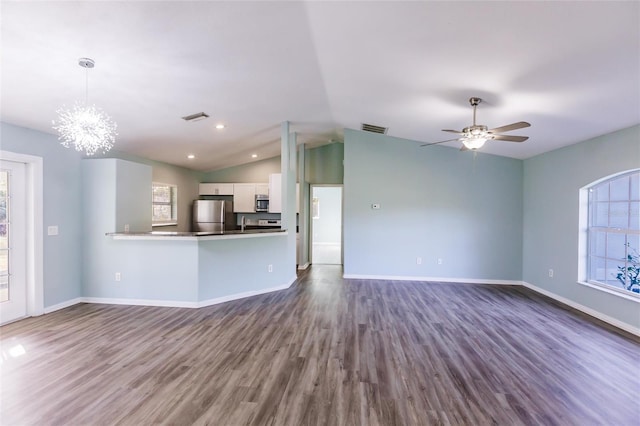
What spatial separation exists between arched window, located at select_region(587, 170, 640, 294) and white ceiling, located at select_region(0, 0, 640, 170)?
0.81 meters

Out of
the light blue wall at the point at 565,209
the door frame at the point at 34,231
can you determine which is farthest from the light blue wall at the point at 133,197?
the light blue wall at the point at 565,209

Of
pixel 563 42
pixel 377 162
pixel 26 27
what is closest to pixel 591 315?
pixel 563 42

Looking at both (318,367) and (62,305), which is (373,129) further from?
(62,305)

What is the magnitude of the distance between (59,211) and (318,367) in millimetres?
4083

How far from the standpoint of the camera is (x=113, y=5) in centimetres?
202

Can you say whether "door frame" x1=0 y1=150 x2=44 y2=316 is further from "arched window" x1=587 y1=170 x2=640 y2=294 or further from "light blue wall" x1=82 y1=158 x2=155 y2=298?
"arched window" x1=587 y1=170 x2=640 y2=294

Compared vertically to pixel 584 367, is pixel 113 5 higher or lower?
Answer: higher

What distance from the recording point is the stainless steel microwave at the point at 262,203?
7355 millimetres

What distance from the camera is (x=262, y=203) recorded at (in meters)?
7.38

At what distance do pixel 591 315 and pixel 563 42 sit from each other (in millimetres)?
3620

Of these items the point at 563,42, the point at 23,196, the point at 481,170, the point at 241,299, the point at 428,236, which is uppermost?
the point at 563,42

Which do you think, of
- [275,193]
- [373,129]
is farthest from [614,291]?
[275,193]

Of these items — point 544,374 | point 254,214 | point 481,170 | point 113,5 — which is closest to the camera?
point 113,5

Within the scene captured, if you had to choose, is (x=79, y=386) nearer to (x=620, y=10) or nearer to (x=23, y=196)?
(x=23, y=196)
